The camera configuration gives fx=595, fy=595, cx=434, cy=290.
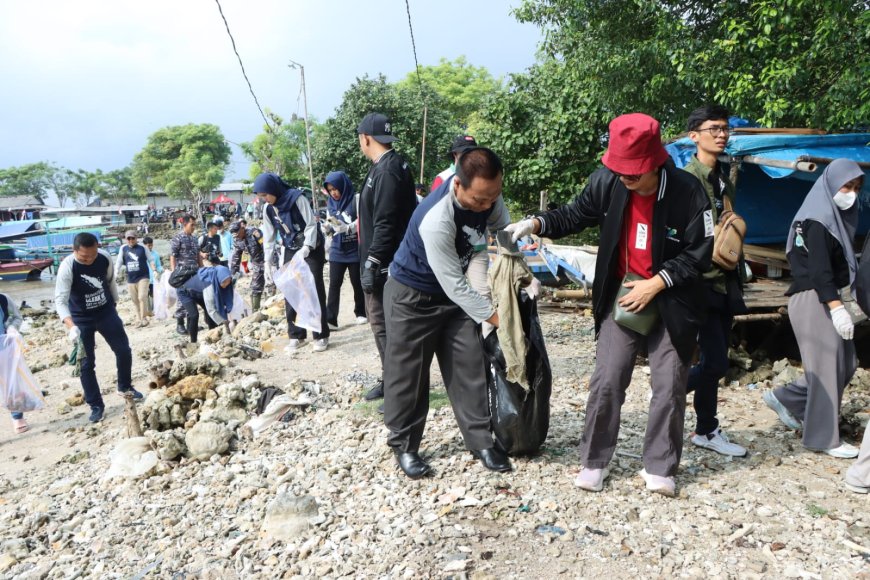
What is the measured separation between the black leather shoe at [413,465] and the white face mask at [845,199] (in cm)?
271

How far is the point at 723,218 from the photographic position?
10.3 feet

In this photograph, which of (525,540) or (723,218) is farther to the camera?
(723,218)

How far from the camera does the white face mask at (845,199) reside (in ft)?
10.7

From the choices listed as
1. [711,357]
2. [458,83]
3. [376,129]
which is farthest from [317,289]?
[458,83]

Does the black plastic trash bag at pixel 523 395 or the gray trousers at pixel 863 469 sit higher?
the black plastic trash bag at pixel 523 395

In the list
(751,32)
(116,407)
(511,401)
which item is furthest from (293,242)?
(751,32)

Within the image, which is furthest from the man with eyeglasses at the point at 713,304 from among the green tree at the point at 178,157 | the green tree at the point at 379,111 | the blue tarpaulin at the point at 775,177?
the green tree at the point at 178,157

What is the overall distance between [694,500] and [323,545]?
1.85m

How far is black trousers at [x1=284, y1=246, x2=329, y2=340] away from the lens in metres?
6.29

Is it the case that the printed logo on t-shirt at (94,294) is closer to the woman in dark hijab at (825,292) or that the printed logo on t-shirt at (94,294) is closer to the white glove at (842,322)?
the woman in dark hijab at (825,292)

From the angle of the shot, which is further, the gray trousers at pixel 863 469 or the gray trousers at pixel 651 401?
Answer: the gray trousers at pixel 863 469

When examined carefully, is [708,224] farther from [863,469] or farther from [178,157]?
[178,157]

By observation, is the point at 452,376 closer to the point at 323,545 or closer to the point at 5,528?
the point at 323,545

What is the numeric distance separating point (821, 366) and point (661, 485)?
1347mm
